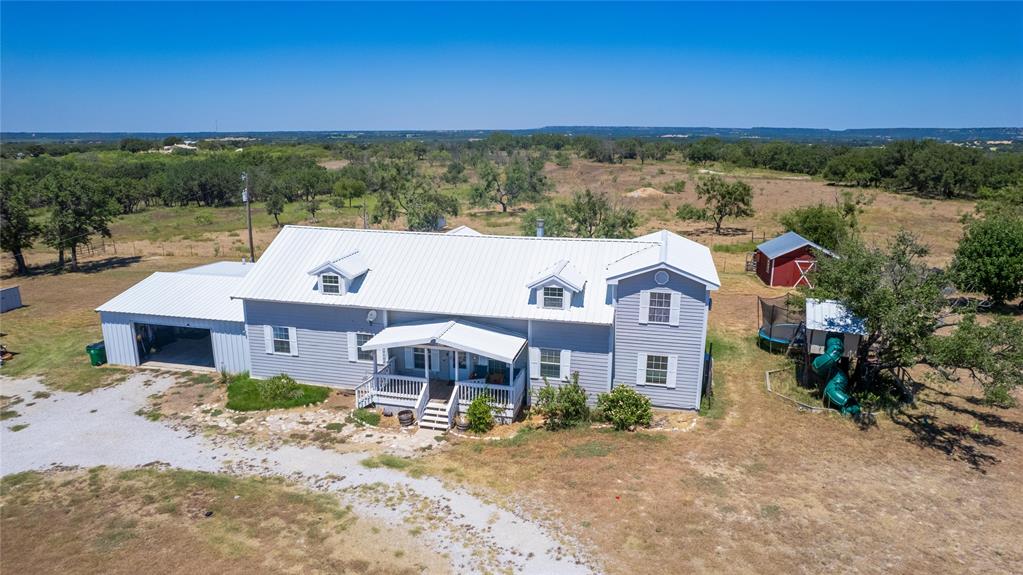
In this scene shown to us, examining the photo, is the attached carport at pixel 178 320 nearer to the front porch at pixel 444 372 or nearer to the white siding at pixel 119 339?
the white siding at pixel 119 339

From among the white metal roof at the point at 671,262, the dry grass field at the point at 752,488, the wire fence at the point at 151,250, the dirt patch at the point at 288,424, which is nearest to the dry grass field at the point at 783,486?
the dry grass field at the point at 752,488

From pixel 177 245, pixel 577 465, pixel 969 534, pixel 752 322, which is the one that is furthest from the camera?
pixel 177 245

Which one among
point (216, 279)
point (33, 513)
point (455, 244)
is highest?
point (455, 244)

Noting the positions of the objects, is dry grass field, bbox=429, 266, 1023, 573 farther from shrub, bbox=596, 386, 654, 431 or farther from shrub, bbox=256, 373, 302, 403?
shrub, bbox=256, 373, 302, 403

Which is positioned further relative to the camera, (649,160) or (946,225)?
(649,160)

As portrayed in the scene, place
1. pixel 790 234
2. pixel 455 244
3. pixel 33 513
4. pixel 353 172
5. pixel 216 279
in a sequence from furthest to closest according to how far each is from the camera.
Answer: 1. pixel 353 172
2. pixel 790 234
3. pixel 216 279
4. pixel 455 244
5. pixel 33 513

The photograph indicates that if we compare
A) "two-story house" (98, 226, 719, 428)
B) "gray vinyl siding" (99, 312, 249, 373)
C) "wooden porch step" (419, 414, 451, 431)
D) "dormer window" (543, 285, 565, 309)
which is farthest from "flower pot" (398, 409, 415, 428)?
"gray vinyl siding" (99, 312, 249, 373)

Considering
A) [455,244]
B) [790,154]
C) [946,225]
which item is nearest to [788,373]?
[455,244]

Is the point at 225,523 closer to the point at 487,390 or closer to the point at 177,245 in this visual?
the point at 487,390
